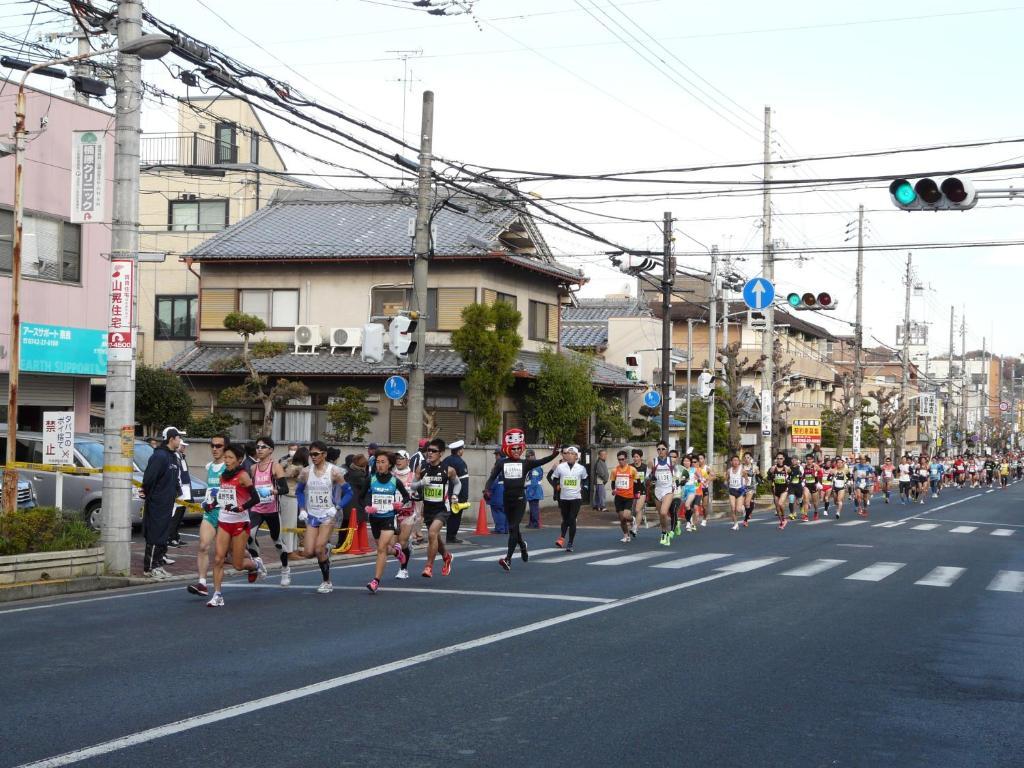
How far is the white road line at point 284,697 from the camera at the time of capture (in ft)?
21.7

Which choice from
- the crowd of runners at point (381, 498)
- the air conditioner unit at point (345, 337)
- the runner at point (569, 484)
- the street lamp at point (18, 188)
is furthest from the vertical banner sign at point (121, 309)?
the air conditioner unit at point (345, 337)

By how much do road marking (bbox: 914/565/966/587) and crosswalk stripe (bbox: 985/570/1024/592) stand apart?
22.2 inches

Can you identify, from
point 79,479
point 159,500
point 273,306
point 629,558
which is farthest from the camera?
point 273,306

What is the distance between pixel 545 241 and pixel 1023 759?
35.2 m

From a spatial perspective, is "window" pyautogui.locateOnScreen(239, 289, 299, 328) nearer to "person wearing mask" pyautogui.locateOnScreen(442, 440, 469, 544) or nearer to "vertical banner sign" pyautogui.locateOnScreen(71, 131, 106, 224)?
"person wearing mask" pyautogui.locateOnScreen(442, 440, 469, 544)

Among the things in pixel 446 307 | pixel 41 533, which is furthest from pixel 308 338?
pixel 41 533

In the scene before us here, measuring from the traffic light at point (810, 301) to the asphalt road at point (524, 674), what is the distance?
1559cm

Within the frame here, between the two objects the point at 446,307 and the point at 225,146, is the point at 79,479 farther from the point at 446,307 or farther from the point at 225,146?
the point at 225,146

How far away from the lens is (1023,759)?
22.9ft

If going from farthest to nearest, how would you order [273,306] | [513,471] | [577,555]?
1. [273,306]
2. [577,555]
3. [513,471]

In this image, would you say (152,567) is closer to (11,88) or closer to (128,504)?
(128,504)

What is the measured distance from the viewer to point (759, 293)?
33125mm

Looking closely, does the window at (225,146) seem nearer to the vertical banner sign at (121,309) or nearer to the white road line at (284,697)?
the vertical banner sign at (121,309)

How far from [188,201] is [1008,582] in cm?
3857
